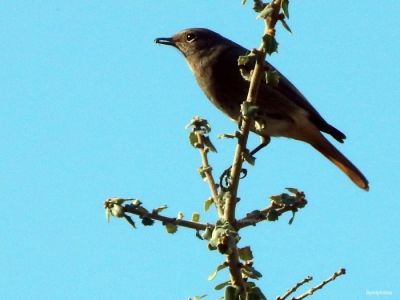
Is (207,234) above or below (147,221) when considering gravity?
below

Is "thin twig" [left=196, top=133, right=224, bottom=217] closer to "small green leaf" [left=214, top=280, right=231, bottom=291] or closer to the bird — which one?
"small green leaf" [left=214, top=280, right=231, bottom=291]

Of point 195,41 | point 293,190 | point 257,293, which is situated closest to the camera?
point 257,293

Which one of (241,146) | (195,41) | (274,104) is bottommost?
(241,146)

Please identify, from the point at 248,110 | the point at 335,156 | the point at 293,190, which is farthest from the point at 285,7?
the point at 335,156

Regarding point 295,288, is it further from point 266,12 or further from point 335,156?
point 335,156

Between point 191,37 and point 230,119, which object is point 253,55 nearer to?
point 230,119

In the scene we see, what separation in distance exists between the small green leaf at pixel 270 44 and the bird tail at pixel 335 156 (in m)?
3.62

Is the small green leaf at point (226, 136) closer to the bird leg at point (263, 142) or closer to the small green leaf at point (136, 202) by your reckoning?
the small green leaf at point (136, 202)

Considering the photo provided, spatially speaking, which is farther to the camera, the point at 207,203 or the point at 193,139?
the point at 193,139

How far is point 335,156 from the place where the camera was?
6422 millimetres

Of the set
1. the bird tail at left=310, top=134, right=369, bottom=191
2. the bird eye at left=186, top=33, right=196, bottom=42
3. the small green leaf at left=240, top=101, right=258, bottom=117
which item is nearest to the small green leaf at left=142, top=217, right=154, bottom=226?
the small green leaf at left=240, top=101, right=258, bottom=117

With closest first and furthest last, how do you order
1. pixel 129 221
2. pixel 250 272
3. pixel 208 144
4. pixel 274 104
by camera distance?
pixel 250 272, pixel 129 221, pixel 208 144, pixel 274 104

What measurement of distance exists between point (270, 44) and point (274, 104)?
3763mm

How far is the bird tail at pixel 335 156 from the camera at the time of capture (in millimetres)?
6074
